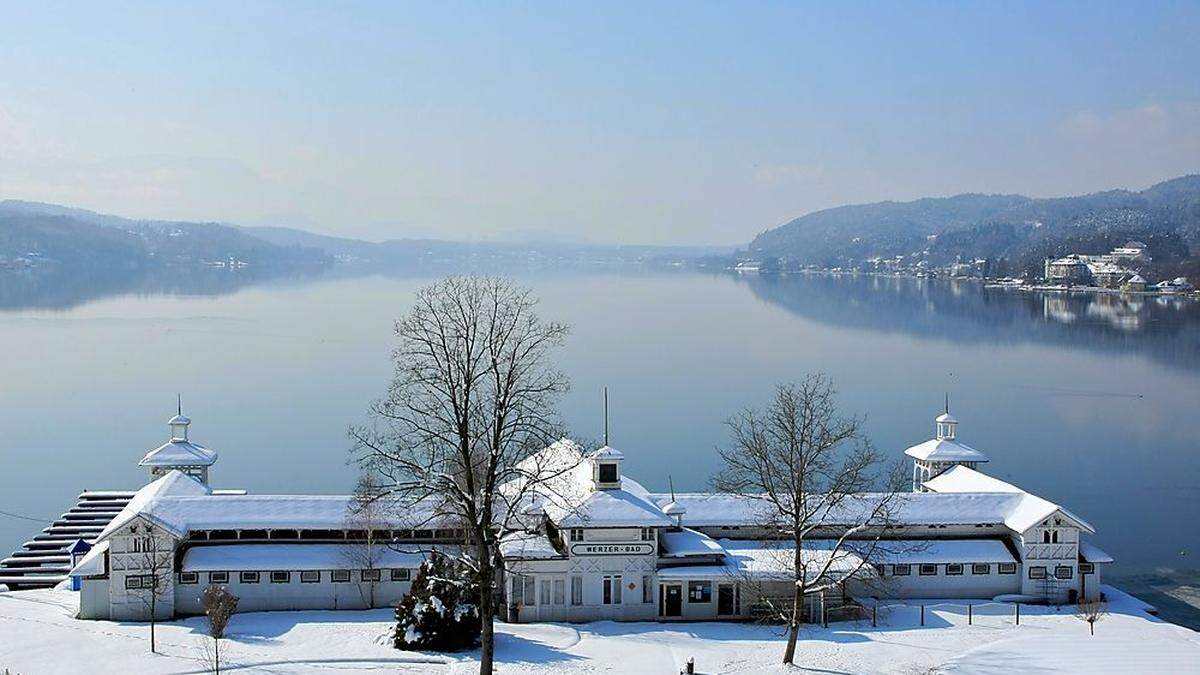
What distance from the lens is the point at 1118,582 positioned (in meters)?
30.1

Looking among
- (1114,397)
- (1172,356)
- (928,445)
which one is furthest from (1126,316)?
(928,445)

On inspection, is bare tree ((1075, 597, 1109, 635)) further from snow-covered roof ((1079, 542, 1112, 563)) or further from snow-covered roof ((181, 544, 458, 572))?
snow-covered roof ((181, 544, 458, 572))

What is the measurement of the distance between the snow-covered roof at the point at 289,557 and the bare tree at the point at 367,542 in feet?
0.10

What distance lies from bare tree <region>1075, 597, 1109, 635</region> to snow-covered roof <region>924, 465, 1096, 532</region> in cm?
166

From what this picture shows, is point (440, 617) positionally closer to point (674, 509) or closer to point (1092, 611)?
point (674, 509)

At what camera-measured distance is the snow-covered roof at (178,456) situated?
3372 centimetres

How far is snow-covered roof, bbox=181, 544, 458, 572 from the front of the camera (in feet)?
81.4

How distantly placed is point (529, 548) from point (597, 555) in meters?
1.49

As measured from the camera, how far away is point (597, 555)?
24859 mm

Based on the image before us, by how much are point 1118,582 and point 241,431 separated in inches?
1411

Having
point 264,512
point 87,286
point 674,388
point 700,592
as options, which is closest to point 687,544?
point 700,592

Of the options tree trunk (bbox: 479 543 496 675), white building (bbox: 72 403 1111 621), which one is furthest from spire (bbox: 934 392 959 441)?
tree trunk (bbox: 479 543 496 675)

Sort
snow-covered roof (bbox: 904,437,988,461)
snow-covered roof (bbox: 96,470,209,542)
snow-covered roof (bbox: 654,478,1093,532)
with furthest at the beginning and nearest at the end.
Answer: snow-covered roof (bbox: 904,437,988,461) → snow-covered roof (bbox: 654,478,1093,532) → snow-covered roof (bbox: 96,470,209,542)

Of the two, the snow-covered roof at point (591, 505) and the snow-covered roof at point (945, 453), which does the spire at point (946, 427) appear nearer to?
the snow-covered roof at point (945, 453)
